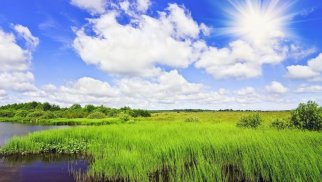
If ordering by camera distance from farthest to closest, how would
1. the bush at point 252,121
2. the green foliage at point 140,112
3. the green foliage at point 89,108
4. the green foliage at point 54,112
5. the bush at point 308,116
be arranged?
the green foliage at point 140,112 → the green foliage at point 89,108 → the green foliage at point 54,112 → the bush at point 252,121 → the bush at point 308,116

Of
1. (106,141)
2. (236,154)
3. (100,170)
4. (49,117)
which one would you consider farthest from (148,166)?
(49,117)

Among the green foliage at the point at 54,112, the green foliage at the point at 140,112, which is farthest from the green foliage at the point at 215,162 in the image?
the green foliage at the point at 140,112

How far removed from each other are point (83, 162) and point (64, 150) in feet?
11.2

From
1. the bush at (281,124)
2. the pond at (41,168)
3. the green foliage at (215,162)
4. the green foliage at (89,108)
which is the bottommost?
the pond at (41,168)

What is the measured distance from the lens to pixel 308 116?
20.4 meters

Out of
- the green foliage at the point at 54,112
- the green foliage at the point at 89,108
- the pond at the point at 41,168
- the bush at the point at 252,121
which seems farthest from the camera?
the green foliage at the point at 89,108

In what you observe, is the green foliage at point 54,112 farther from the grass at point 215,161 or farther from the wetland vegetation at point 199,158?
the grass at point 215,161

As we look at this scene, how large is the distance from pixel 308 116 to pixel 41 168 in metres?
17.6

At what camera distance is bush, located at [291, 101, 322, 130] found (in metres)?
19.9

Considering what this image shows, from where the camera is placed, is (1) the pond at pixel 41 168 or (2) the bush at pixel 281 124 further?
(2) the bush at pixel 281 124

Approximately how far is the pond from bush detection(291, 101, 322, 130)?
15.3 meters

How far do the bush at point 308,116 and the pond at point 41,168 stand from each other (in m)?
15.3

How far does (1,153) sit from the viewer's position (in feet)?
51.4

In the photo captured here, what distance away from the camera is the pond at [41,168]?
11.0 metres
